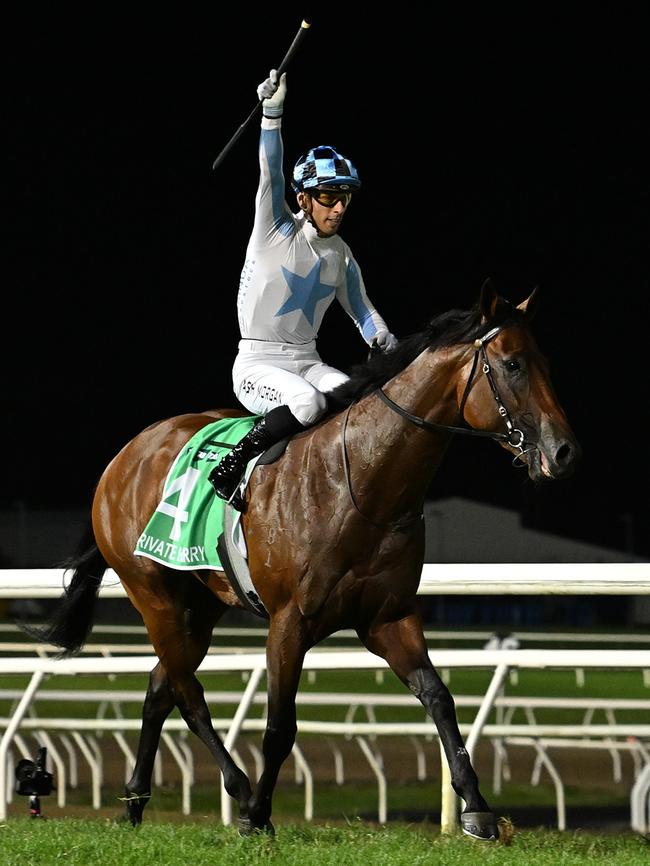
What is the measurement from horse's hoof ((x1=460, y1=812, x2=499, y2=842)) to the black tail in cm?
186

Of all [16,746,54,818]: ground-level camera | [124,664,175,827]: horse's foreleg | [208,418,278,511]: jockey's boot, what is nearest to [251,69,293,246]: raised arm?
[208,418,278,511]: jockey's boot

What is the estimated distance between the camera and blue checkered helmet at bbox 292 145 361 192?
4027mm

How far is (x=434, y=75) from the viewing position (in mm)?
17562

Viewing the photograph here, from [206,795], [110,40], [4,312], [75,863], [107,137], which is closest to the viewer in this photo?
[75,863]

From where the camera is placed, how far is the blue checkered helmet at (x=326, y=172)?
403cm

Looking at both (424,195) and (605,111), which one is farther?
(424,195)

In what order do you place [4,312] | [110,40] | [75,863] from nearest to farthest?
[75,863]
[110,40]
[4,312]

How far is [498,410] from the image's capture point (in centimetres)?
348

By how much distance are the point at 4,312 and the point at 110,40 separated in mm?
5487

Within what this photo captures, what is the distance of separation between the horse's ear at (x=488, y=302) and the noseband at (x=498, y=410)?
0.13ft

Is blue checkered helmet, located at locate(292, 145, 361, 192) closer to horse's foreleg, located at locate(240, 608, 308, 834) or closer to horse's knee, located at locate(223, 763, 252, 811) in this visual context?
horse's foreleg, located at locate(240, 608, 308, 834)

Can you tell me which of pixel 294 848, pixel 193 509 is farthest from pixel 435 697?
pixel 193 509

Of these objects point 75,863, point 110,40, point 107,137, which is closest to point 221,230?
point 107,137

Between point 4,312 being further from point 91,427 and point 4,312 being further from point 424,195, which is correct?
point 424,195
